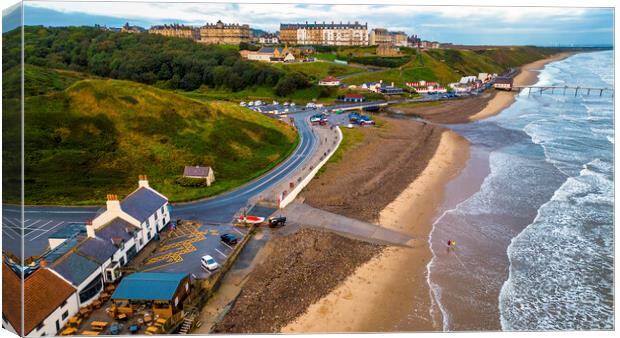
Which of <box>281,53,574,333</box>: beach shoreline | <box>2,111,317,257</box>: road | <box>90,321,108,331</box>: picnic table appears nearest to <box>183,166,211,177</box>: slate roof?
<box>2,111,317,257</box>: road

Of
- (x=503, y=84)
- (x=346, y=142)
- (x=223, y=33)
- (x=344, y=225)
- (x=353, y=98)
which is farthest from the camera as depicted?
(x=223, y=33)

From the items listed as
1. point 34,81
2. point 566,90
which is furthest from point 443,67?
point 34,81

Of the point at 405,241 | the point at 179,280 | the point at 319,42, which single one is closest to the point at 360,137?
the point at 405,241

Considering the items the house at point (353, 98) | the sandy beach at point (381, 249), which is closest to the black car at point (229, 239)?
the sandy beach at point (381, 249)

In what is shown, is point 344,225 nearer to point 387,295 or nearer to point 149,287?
point 387,295

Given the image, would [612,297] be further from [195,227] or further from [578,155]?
[578,155]

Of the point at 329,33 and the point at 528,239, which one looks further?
the point at 329,33
